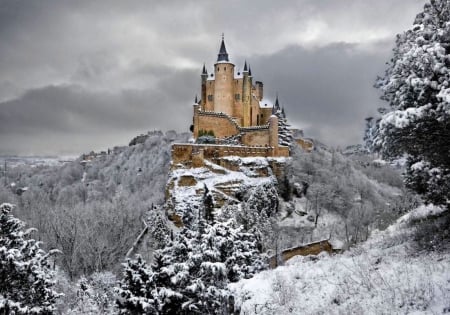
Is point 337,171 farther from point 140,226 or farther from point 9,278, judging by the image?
point 9,278

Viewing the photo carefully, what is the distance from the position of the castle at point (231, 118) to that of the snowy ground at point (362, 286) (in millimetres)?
30656

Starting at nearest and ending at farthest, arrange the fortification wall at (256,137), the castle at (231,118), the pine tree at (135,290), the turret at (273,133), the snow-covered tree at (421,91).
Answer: the snow-covered tree at (421,91) < the pine tree at (135,290) < the castle at (231,118) < the turret at (273,133) < the fortification wall at (256,137)

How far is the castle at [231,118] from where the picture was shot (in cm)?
4350

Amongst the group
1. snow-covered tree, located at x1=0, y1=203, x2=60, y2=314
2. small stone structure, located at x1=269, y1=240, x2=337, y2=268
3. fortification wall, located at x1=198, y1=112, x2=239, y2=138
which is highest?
fortification wall, located at x1=198, y1=112, x2=239, y2=138

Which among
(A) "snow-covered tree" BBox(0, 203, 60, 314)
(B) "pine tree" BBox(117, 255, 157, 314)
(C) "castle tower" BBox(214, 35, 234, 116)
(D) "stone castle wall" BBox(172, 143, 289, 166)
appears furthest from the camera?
(C) "castle tower" BBox(214, 35, 234, 116)

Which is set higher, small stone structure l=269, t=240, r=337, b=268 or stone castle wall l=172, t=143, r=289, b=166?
stone castle wall l=172, t=143, r=289, b=166

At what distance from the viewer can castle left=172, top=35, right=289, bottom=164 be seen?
43.5m

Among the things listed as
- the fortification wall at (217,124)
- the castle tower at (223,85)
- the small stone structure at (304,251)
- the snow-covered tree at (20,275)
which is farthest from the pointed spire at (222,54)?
the snow-covered tree at (20,275)

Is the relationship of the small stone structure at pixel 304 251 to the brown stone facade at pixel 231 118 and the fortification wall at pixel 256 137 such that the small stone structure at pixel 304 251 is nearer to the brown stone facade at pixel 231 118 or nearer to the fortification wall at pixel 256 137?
the brown stone facade at pixel 231 118

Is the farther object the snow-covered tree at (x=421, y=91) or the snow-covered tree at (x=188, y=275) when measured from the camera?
the snow-covered tree at (x=188, y=275)

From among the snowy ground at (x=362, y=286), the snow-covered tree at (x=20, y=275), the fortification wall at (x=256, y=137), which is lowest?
the snow-covered tree at (x=20, y=275)

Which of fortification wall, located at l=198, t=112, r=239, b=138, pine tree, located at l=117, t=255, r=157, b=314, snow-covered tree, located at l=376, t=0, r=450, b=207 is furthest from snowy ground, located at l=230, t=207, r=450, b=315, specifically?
fortification wall, located at l=198, t=112, r=239, b=138

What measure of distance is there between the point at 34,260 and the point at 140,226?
32521 mm

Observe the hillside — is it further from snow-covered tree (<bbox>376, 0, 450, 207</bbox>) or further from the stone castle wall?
snow-covered tree (<bbox>376, 0, 450, 207</bbox>)
